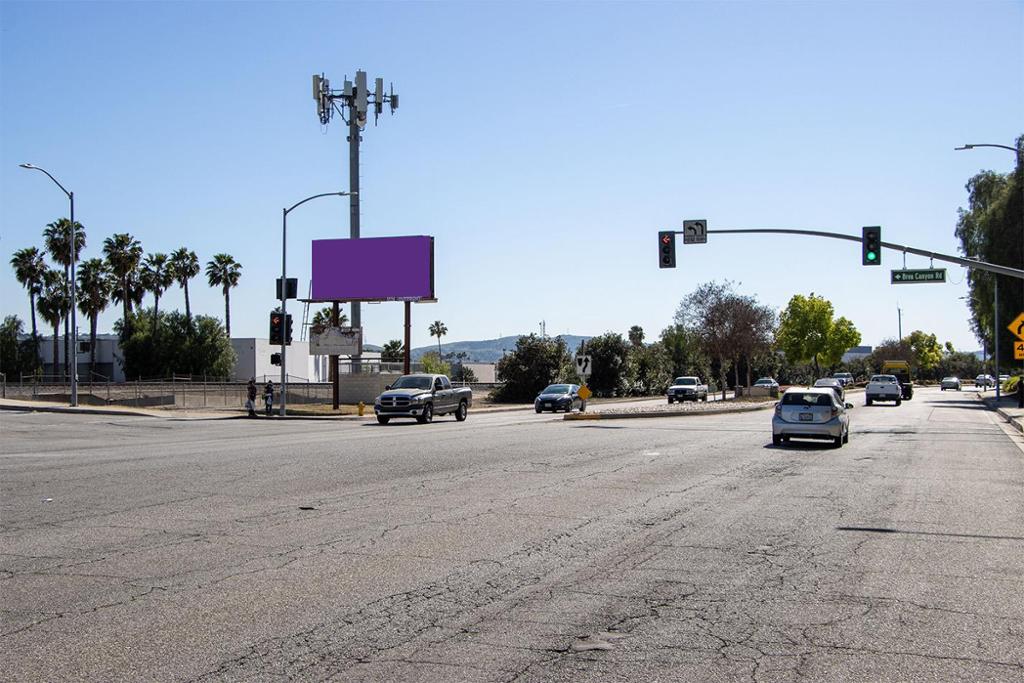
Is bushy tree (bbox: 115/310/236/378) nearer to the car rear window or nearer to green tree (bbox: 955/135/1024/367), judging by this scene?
green tree (bbox: 955/135/1024/367)

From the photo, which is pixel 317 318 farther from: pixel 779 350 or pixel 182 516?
pixel 182 516

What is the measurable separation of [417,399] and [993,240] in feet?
120

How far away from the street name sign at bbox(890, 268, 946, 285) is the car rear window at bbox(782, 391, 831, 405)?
903 centimetres

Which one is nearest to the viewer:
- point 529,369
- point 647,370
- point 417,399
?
point 417,399

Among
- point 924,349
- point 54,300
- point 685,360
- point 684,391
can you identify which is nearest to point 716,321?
point 684,391

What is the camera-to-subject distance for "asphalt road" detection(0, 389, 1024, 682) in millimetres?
6047

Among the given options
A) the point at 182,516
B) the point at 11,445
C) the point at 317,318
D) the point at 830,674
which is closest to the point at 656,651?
the point at 830,674

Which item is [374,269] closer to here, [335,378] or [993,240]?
[335,378]

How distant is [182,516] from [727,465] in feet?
35.8

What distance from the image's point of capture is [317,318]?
9012cm

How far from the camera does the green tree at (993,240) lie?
178 feet

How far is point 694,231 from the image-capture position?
31750 millimetres

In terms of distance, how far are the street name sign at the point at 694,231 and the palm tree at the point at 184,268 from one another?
248 feet

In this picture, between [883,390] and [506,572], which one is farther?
[883,390]
